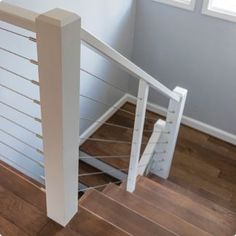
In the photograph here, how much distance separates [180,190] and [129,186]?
743 millimetres

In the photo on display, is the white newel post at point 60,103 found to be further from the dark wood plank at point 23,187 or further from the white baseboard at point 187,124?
the white baseboard at point 187,124

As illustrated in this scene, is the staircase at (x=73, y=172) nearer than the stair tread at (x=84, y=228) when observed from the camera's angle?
Yes

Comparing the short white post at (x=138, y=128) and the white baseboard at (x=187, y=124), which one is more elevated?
the short white post at (x=138, y=128)

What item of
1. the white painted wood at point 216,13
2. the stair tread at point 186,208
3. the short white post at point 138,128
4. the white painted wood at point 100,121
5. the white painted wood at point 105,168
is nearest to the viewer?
the short white post at point 138,128

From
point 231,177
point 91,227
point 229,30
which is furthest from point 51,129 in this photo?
point 231,177

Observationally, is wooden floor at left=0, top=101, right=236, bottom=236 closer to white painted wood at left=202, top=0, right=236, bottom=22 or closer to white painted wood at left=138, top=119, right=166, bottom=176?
white painted wood at left=138, top=119, right=166, bottom=176

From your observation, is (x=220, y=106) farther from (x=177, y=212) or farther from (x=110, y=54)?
(x=110, y=54)

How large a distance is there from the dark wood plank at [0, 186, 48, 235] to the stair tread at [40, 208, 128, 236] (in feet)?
0.14

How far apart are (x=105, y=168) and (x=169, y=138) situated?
903mm

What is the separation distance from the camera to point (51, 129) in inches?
49.7

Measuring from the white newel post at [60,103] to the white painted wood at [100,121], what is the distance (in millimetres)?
1861

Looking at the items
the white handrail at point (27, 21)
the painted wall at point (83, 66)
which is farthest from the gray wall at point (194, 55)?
the white handrail at point (27, 21)

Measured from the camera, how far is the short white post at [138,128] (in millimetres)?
1806

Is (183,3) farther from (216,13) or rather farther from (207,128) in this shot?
(207,128)
